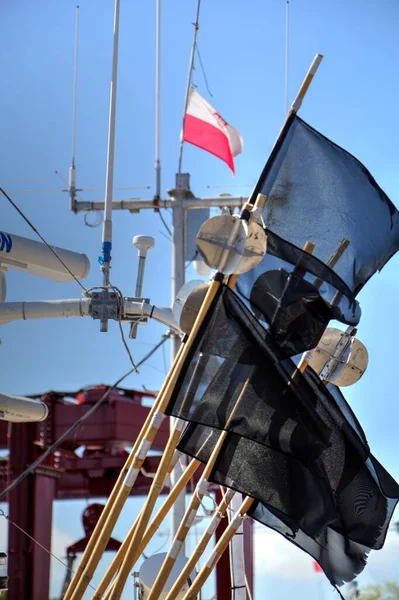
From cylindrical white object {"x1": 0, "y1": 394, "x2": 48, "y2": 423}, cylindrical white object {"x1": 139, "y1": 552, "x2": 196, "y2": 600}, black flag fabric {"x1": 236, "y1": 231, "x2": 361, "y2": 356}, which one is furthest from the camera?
cylindrical white object {"x1": 0, "y1": 394, "x2": 48, "y2": 423}

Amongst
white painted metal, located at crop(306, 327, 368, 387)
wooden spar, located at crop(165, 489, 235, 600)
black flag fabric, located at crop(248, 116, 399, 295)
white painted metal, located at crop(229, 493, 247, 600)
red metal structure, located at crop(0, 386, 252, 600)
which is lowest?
wooden spar, located at crop(165, 489, 235, 600)

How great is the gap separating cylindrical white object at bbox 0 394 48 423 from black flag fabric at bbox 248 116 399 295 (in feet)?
20.0

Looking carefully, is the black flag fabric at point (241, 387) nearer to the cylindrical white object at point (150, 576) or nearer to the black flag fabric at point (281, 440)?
the black flag fabric at point (281, 440)

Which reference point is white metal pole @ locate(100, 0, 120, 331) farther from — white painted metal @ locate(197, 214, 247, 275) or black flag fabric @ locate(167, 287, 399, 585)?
white painted metal @ locate(197, 214, 247, 275)

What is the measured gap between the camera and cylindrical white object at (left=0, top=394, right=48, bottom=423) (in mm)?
12509

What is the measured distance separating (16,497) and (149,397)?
3.77m

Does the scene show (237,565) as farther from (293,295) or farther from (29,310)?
(29,310)

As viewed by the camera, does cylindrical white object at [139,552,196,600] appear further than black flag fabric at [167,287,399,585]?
Yes

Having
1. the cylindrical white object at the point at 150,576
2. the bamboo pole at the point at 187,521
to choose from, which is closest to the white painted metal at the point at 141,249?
the cylindrical white object at the point at 150,576

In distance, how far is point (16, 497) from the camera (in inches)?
706

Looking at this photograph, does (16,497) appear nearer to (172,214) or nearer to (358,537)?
(172,214)

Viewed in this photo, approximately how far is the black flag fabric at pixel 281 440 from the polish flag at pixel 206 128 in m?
8.26

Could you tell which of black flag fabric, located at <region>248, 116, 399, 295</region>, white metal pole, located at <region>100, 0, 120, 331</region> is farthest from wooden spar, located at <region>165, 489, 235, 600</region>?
white metal pole, located at <region>100, 0, 120, 331</region>

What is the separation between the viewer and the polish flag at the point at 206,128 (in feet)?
51.0
